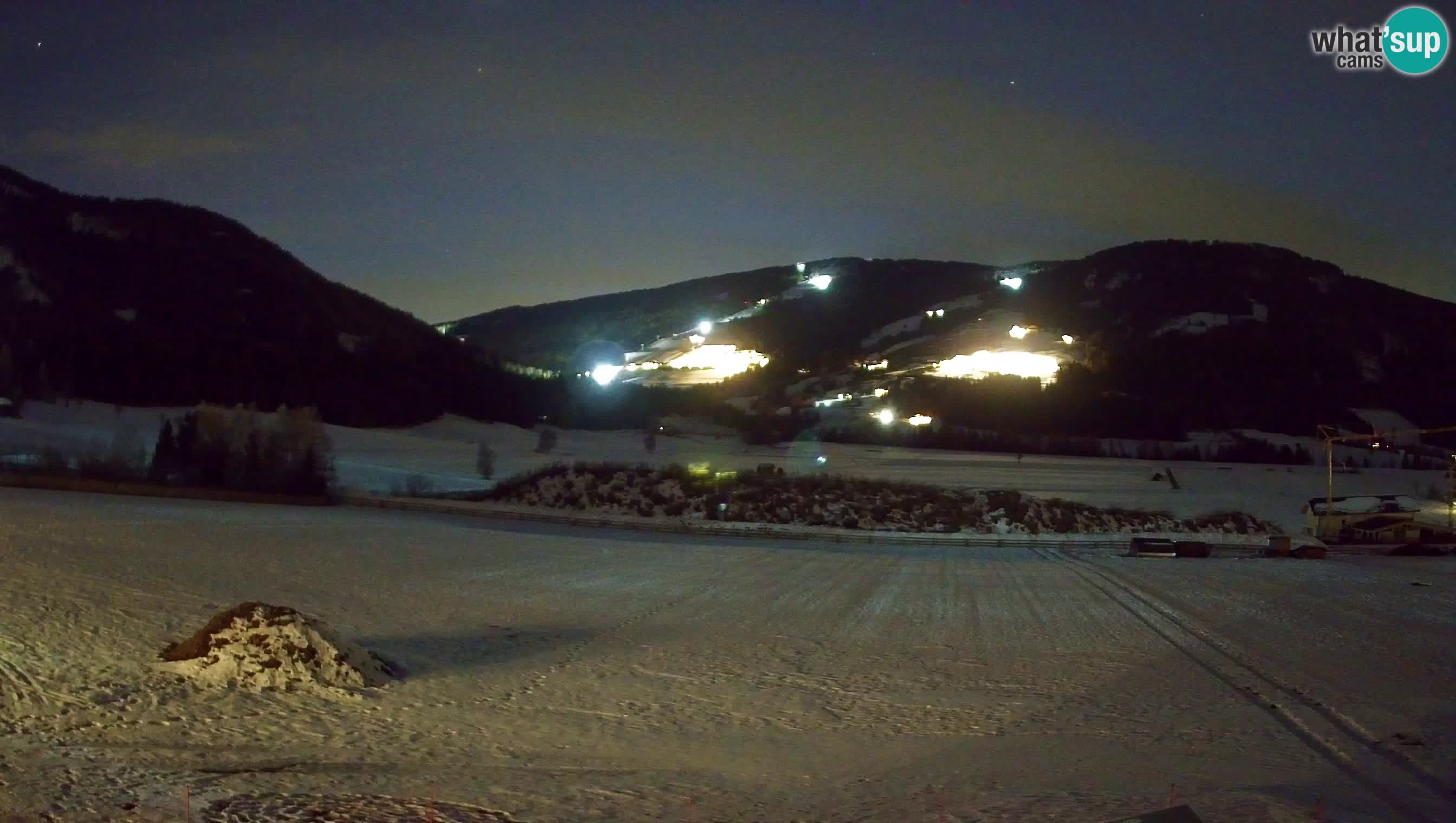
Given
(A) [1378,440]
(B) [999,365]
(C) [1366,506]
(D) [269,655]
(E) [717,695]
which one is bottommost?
(E) [717,695]

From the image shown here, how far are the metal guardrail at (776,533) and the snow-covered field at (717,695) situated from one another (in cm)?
1077

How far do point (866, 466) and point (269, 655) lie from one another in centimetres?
5165

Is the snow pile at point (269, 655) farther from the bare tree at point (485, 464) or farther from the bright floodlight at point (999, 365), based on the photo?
the bright floodlight at point (999, 365)

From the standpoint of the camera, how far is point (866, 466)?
61.0 m

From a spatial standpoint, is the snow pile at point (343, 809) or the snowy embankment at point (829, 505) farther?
the snowy embankment at point (829, 505)

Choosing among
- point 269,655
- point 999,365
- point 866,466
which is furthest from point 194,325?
point 269,655

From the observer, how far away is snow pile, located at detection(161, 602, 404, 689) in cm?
1041

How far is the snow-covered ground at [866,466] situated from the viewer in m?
47.0

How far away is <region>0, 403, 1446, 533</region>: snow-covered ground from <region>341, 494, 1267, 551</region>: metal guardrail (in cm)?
680

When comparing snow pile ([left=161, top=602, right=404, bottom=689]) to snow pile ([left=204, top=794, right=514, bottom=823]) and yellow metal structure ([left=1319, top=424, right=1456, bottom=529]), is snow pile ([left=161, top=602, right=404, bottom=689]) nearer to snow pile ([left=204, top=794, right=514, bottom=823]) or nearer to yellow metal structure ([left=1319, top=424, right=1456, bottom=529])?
snow pile ([left=204, top=794, right=514, bottom=823])

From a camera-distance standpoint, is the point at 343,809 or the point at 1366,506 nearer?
the point at 343,809

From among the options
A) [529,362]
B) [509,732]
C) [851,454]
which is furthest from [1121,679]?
[529,362]

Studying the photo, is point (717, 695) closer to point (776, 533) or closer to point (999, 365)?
point (776, 533)

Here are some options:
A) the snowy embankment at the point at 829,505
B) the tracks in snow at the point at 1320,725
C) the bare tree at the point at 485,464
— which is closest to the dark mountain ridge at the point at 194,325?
the bare tree at the point at 485,464
